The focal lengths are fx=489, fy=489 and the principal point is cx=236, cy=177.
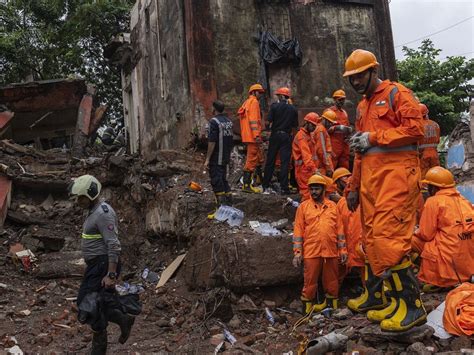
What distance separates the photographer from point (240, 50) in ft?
35.4

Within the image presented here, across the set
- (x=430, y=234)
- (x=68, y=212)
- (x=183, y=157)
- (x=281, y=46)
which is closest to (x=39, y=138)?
(x=68, y=212)

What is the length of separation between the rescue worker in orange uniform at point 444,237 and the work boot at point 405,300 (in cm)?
154

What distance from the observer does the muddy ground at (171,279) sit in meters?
5.36

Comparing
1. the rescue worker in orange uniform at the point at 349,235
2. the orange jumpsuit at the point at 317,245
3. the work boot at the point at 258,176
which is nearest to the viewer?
the orange jumpsuit at the point at 317,245

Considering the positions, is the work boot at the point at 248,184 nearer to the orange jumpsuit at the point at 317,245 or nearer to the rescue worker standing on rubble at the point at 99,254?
the orange jumpsuit at the point at 317,245

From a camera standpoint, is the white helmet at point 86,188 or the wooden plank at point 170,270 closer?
the white helmet at point 86,188

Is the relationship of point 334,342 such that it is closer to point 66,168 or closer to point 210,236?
point 210,236

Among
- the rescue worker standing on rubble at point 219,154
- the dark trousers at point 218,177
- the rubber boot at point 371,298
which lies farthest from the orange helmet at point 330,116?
the rubber boot at point 371,298

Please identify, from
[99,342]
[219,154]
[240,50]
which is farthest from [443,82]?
[99,342]

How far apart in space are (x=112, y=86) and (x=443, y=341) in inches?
792

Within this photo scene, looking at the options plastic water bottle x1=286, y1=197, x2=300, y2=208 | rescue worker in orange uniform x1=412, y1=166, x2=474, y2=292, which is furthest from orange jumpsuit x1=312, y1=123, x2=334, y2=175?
rescue worker in orange uniform x1=412, y1=166, x2=474, y2=292

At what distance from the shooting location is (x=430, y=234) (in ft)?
17.0

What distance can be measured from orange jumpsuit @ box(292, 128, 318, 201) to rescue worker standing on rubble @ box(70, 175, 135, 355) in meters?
3.80

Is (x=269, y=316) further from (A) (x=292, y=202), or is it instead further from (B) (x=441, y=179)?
(B) (x=441, y=179)
